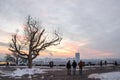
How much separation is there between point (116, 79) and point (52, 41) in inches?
1163

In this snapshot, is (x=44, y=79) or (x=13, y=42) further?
(x=13, y=42)

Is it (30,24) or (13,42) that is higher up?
(30,24)

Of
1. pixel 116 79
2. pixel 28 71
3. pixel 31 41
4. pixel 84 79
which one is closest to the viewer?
pixel 116 79

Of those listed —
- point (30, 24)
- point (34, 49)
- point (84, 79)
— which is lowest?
point (84, 79)

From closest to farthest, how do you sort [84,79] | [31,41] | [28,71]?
[84,79] → [28,71] → [31,41]

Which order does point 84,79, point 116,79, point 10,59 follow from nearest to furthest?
point 116,79 < point 84,79 < point 10,59

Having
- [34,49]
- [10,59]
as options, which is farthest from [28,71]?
[10,59]

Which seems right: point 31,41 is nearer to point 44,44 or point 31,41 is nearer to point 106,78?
point 44,44

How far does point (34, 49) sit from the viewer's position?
5409cm

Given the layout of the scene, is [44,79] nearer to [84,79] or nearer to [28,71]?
[84,79]

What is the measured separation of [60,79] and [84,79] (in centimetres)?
256

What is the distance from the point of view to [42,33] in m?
55.7

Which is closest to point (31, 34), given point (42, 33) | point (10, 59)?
point (42, 33)

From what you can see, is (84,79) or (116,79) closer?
(116,79)
